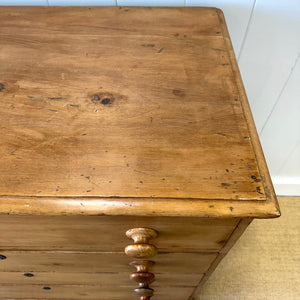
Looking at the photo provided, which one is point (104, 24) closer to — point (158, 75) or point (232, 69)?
point (158, 75)

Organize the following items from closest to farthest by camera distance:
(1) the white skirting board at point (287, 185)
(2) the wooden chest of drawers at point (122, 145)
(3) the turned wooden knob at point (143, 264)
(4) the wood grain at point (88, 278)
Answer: (2) the wooden chest of drawers at point (122, 145) < (3) the turned wooden knob at point (143, 264) < (4) the wood grain at point (88, 278) < (1) the white skirting board at point (287, 185)

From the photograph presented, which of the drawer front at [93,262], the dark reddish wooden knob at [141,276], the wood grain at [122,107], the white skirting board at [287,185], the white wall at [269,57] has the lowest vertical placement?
the dark reddish wooden knob at [141,276]

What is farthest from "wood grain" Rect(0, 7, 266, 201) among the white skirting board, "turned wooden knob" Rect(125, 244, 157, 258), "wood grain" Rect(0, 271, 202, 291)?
the white skirting board

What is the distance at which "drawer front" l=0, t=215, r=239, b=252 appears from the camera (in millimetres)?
496

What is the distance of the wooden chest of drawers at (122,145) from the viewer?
448 millimetres

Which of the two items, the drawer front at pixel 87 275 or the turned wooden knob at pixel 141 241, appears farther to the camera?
the drawer front at pixel 87 275

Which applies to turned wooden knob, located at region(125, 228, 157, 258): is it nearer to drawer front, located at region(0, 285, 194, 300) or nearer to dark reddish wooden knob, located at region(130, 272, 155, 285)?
dark reddish wooden knob, located at region(130, 272, 155, 285)

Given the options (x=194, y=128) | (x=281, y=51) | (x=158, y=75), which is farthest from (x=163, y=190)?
(x=281, y=51)

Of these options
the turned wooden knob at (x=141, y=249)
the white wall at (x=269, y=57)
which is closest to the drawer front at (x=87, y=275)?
the turned wooden knob at (x=141, y=249)

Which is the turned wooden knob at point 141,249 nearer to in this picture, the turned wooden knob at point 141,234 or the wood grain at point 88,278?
the turned wooden knob at point 141,234

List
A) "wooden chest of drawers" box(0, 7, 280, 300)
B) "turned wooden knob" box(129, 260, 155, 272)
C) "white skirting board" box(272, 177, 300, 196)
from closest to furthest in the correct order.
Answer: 1. "wooden chest of drawers" box(0, 7, 280, 300)
2. "turned wooden knob" box(129, 260, 155, 272)
3. "white skirting board" box(272, 177, 300, 196)

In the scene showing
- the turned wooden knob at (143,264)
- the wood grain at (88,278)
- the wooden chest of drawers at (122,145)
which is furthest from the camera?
the wood grain at (88,278)

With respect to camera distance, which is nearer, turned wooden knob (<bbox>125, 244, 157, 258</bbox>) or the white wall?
turned wooden knob (<bbox>125, 244, 157, 258</bbox>)

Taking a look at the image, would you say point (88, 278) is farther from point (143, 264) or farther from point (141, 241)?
point (141, 241)
